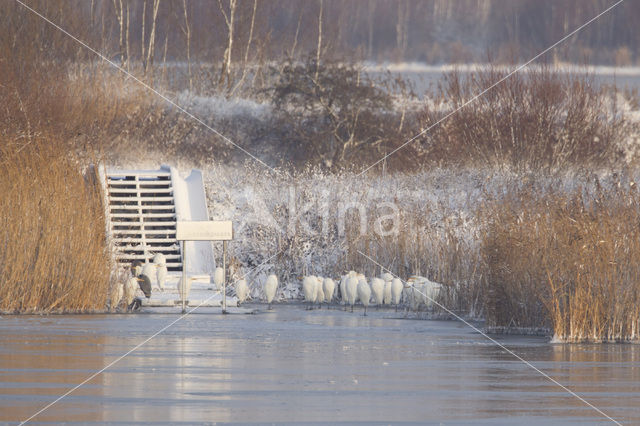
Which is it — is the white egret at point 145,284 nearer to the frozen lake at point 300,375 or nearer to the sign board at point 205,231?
the sign board at point 205,231

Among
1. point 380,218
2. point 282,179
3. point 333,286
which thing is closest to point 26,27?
point 282,179

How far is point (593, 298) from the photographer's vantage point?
492 inches

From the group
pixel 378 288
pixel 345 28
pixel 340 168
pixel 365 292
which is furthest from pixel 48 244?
pixel 345 28

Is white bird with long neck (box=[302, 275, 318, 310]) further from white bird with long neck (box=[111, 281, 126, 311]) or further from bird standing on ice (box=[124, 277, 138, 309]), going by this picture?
white bird with long neck (box=[111, 281, 126, 311])

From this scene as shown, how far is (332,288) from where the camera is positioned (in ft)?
56.4

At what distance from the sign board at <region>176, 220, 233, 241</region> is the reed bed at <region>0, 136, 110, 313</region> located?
140cm

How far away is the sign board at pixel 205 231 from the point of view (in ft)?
50.5

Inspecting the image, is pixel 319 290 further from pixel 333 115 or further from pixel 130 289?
pixel 333 115

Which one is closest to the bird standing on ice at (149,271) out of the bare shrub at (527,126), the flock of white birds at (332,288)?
the flock of white birds at (332,288)

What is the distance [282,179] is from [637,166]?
10.2 meters

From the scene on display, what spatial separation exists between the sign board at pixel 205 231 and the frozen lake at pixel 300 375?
132 cm

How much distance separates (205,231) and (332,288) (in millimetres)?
2579

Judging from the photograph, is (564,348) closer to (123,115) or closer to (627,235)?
(627,235)

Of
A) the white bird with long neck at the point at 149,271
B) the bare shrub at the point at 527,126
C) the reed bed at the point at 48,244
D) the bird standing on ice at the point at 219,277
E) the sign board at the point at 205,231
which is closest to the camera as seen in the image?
the sign board at the point at 205,231
